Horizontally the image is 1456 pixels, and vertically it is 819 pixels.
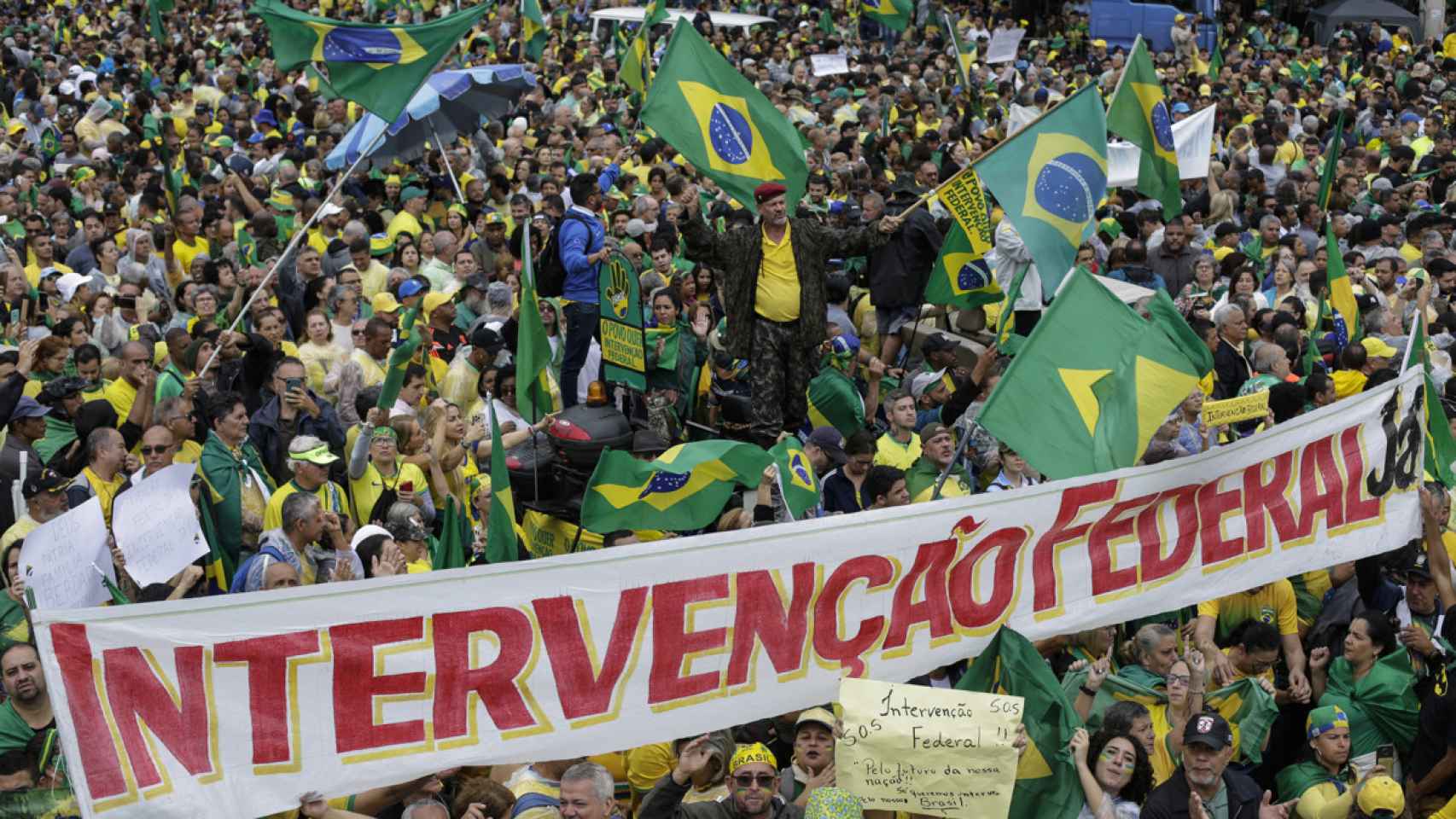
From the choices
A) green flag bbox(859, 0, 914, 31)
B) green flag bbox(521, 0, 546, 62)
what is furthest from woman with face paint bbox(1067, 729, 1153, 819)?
green flag bbox(859, 0, 914, 31)

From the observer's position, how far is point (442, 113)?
605 inches

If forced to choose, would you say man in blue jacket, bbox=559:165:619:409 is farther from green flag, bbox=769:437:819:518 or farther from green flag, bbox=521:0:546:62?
green flag, bbox=521:0:546:62

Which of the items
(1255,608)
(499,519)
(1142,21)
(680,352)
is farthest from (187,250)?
(1142,21)

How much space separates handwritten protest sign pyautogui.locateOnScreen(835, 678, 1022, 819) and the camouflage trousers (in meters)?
4.25

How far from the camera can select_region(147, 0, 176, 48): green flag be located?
23.7m

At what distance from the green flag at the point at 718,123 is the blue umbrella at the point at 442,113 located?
5007mm

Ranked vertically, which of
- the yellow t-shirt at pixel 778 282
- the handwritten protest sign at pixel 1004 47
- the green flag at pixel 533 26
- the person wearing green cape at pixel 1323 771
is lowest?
the handwritten protest sign at pixel 1004 47

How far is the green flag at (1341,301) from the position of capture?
38.2 ft

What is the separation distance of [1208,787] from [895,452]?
132 inches

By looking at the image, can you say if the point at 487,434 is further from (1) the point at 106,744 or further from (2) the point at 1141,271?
(2) the point at 1141,271

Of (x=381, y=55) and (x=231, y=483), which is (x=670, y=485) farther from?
(x=381, y=55)

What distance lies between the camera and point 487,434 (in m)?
9.39

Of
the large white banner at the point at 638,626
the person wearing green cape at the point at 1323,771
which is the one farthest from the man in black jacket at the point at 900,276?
the person wearing green cape at the point at 1323,771

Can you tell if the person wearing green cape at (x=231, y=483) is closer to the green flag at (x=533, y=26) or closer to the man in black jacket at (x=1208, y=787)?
the man in black jacket at (x=1208, y=787)
